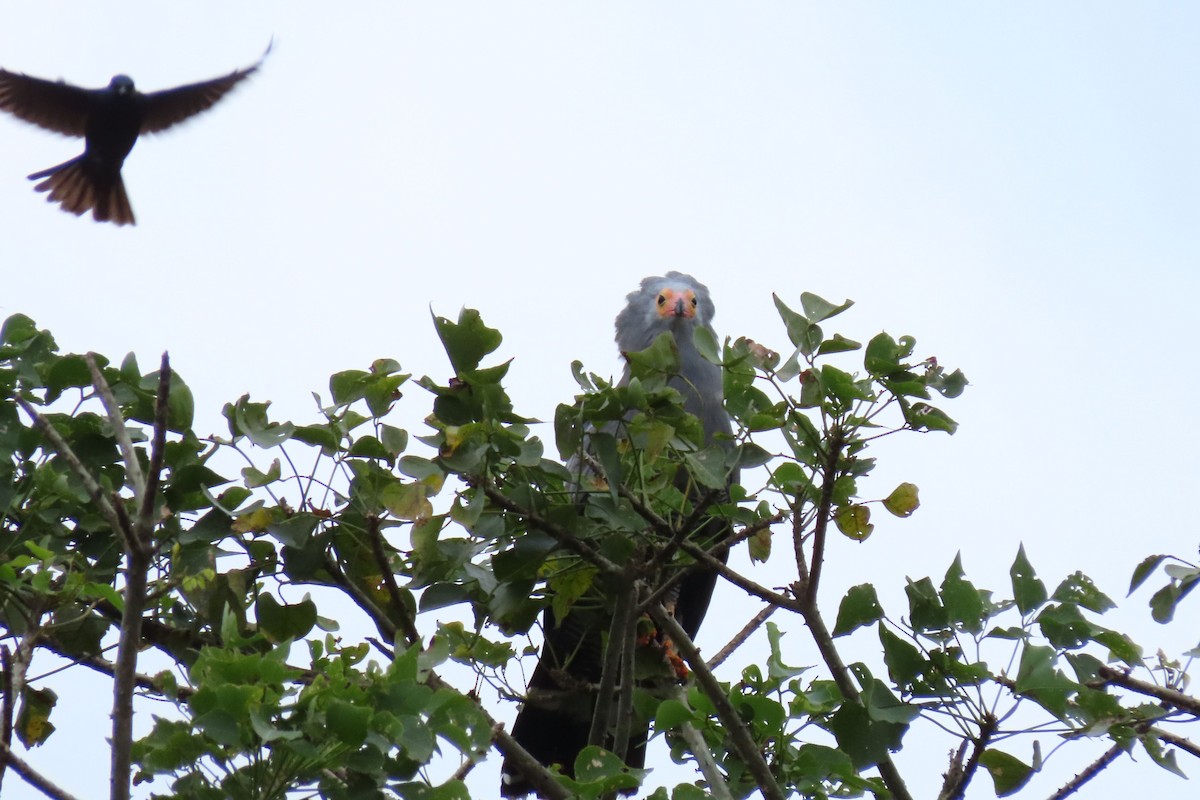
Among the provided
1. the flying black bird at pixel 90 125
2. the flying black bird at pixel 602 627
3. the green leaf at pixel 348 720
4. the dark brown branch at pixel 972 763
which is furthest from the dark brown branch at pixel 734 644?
the flying black bird at pixel 90 125

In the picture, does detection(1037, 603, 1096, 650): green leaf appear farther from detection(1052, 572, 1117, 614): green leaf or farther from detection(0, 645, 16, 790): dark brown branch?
detection(0, 645, 16, 790): dark brown branch

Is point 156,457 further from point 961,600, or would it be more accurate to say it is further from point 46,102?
point 46,102

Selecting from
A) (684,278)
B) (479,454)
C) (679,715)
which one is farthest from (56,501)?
(684,278)

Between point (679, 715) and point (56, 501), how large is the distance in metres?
1.36

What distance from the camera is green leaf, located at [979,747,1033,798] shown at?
2484 mm

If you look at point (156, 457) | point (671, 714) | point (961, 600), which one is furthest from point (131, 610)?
point (961, 600)

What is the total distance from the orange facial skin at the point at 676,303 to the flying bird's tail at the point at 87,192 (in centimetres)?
230

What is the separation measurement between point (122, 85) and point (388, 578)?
12.5ft

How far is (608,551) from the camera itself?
9.02ft

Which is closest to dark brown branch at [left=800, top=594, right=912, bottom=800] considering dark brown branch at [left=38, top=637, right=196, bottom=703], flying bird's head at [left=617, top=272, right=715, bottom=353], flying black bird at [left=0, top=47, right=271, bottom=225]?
dark brown branch at [left=38, top=637, right=196, bottom=703]

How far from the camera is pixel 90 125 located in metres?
5.59

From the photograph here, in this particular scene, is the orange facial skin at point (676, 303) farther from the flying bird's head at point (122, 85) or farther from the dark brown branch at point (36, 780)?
the dark brown branch at point (36, 780)

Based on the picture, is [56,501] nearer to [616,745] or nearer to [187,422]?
[187,422]

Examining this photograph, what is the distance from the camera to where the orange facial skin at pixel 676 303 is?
5688 mm
